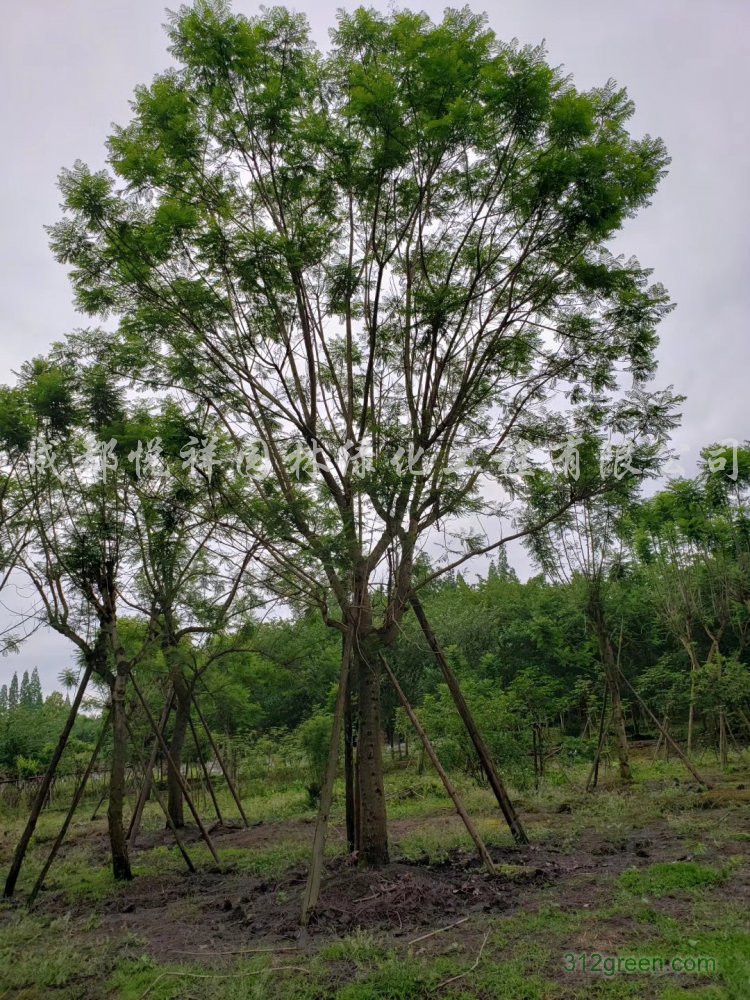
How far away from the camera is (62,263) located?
6.79 m

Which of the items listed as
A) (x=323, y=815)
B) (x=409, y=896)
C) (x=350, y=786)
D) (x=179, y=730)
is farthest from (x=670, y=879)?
(x=179, y=730)

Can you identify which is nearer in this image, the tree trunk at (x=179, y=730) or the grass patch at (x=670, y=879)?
the grass patch at (x=670, y=879)

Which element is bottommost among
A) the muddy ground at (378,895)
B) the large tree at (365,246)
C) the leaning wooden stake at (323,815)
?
the muddy ground at (378,895)

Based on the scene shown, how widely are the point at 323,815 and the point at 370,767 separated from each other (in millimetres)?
1145

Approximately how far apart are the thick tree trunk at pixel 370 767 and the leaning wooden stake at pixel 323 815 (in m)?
0.62

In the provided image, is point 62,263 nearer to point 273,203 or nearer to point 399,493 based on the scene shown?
point 273,203

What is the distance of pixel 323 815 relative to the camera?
550cm

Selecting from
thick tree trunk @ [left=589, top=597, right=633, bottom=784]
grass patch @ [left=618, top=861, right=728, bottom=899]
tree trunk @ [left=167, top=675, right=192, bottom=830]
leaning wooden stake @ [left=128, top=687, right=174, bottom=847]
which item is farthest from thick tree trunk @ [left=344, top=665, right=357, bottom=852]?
thick tree trunk @ [left=589, top=597, right=633, bottom=784]

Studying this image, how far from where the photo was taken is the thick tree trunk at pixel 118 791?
24.3ft

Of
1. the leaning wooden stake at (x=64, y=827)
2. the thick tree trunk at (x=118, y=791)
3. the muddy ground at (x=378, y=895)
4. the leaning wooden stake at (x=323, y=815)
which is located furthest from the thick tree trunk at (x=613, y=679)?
the leaning wooden stake at (x=64, y=827)

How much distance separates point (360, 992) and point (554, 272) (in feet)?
20.7

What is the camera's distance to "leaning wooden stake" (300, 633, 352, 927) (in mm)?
5176

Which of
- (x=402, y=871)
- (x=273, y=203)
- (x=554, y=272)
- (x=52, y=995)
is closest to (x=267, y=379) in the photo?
(x=273, y=203)

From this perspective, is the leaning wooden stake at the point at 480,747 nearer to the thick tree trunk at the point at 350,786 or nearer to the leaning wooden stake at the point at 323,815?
the thick tree trunk at the point at 350,786
